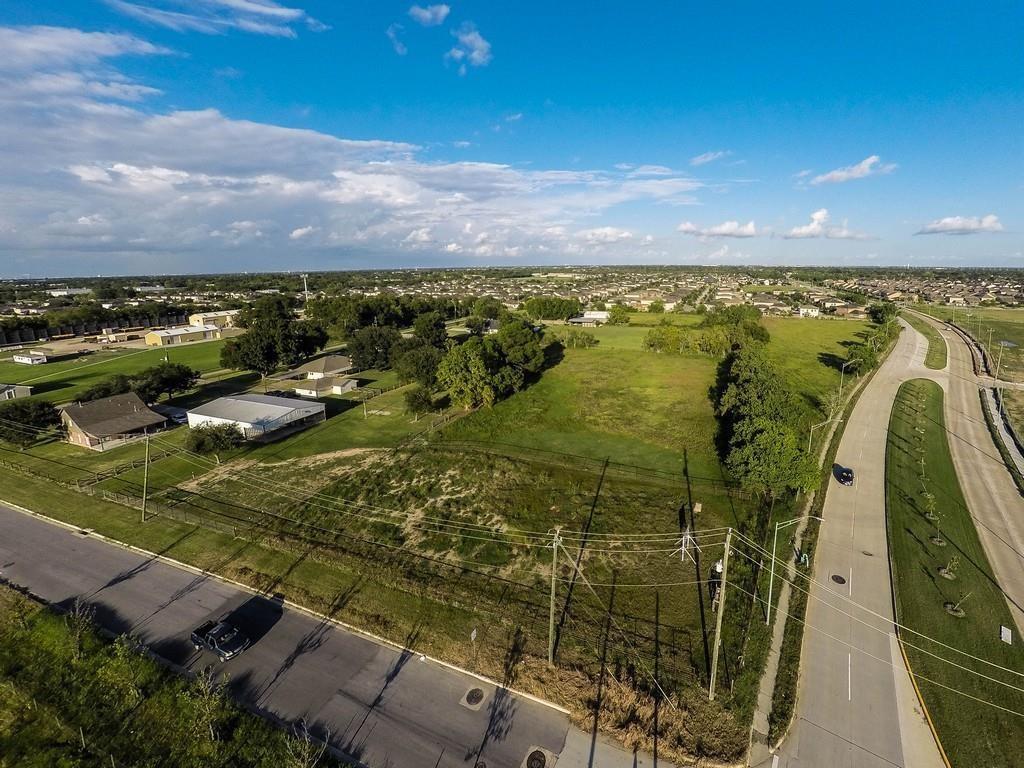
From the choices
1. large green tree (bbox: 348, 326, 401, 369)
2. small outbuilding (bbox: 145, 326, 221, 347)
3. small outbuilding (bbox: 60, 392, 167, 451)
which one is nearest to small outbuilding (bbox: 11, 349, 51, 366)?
small outbuilding (bbox: 145, 326, 221, 347)

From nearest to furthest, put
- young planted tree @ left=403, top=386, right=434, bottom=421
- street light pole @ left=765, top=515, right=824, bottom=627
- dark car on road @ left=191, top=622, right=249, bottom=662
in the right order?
dark car on road @ left=191, top=622, right=249, bottom=662 → street light pole @ left=765, top=515, right=824, bottom=627 → young planted tree @ left=403, top=386, right=434, bottom=421

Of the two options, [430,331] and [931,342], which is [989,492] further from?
[931,342]

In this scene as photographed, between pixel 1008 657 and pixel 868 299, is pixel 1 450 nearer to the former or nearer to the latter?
pixel 1008 657

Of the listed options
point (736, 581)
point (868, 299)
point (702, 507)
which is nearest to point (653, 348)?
point (702, 507)

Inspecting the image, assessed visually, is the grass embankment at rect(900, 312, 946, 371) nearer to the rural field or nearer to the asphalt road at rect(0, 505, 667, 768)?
the rural field

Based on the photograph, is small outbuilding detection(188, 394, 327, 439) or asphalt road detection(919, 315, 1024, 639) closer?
asphalt road detection(919, 315, 1024, 639)

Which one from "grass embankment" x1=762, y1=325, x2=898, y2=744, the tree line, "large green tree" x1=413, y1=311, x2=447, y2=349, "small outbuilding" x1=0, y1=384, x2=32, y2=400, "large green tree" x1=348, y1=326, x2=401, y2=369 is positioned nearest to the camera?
"grass embankment" x1=762, y1=325, x2=898, y2=744

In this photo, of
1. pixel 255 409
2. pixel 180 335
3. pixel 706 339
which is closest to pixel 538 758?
pixel 255 409
